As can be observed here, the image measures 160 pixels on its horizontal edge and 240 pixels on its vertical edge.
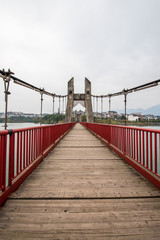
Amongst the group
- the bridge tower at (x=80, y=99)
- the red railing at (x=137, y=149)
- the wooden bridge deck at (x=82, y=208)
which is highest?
the bridge tower at (x=80, y=99)

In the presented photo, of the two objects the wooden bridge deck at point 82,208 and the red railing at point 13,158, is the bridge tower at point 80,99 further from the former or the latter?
the wooden bridge deck at point 82,208

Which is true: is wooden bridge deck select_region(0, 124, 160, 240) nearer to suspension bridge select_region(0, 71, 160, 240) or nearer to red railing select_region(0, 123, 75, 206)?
suspension bridge select_region(0, 71, 160, 240)

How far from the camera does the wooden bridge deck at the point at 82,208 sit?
1339 millimetres

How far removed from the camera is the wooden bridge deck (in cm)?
134

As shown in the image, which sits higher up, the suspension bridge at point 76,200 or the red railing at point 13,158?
the red railing at point 13,158

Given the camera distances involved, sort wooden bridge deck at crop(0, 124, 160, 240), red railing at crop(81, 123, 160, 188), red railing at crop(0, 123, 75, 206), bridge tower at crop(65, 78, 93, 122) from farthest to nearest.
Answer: bridge tower at crop(65, 78, 93, 122) → red railing at crop(81, 123, 160, 188) → red railing at crop(0, 123, 75, 206) → wooden bridge deck at crop(0, 124, 160, 240)

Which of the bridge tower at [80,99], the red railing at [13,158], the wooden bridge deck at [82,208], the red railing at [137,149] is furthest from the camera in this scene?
the bridge tower at [80,99]

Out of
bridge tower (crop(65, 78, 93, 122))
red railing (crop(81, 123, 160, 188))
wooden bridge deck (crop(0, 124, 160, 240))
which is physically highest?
bridge tower (crop(65, 78, 93, 122))

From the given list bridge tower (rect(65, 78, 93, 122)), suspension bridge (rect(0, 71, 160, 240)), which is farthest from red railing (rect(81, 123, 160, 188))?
bridge tower (rect(65, 78, 93, 122))

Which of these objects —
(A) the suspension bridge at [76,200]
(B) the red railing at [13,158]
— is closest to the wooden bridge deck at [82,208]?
(A) the suspension bridge at [76,200]

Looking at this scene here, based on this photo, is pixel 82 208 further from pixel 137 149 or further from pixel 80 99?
pixel 80 99

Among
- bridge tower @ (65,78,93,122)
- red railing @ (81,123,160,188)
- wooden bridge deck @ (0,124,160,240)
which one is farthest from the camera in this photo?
bridge tower @ (65,78,93,122)

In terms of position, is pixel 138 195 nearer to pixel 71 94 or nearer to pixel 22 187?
pixel 22 187

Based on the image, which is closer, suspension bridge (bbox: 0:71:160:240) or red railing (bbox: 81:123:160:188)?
suspension bridge (bbox: 0:71:160:240)
